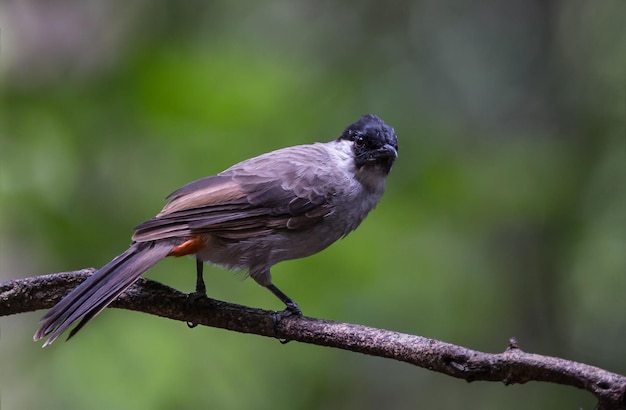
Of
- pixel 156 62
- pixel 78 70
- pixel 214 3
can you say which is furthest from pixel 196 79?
pixel 214 3

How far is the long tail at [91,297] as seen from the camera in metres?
2.72

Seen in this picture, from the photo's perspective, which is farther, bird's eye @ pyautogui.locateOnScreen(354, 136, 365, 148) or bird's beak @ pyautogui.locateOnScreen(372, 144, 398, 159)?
bird's eye @ pyautogui.locateOnScreen(354, 136, 365, 148)

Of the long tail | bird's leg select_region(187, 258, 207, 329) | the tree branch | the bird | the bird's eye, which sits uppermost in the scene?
the bird's eye

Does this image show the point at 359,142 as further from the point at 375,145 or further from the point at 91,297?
the point at 91,297

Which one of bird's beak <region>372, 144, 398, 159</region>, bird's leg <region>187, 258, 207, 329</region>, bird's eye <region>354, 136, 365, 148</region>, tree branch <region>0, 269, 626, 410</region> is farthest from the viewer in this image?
bird's eye <region>354, 136, 365, 148</region>

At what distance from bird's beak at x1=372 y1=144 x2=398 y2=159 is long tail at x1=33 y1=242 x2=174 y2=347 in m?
1.21

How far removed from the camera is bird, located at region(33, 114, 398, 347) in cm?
311

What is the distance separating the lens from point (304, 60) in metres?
4.75

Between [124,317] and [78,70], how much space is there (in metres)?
1.54

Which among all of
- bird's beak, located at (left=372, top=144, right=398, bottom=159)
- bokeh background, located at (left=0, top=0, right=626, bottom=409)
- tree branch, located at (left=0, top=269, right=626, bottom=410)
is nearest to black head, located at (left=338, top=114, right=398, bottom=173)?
bird's beak, located at (left=372, top=144, right=398, bottom=159)

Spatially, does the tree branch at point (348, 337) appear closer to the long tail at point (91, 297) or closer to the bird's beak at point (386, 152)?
the long tail at point (91, 297)

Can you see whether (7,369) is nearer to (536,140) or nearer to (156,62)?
A: (156,62)

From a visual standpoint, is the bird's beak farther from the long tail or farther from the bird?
the long tail

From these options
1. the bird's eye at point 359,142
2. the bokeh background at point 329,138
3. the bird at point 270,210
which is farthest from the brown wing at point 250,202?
the bokeh background at point 329,138
